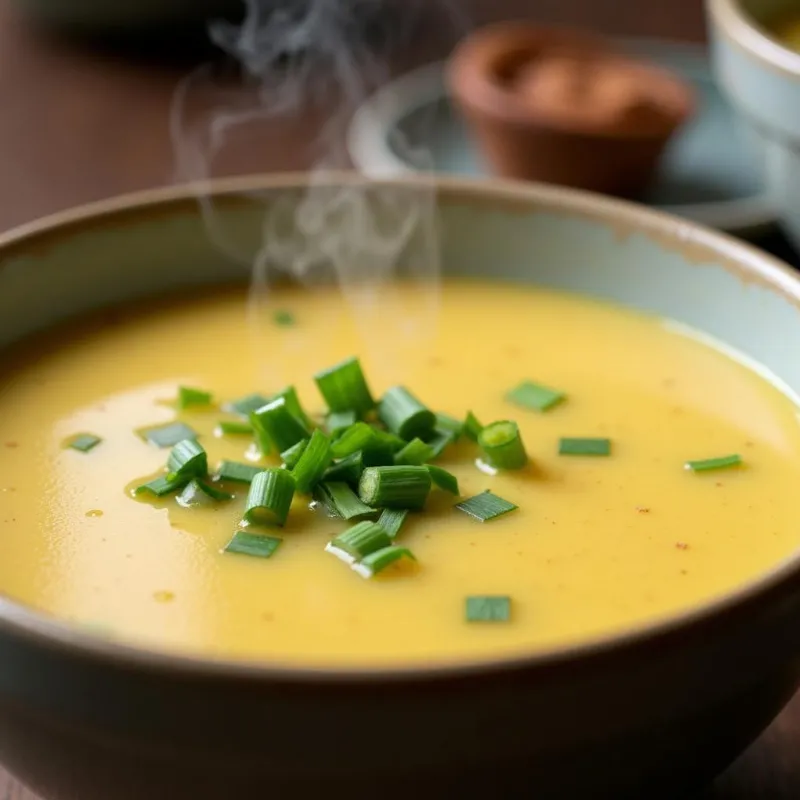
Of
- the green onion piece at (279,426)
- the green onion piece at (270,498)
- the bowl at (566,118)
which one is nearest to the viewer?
the green onion piece at (270,498)

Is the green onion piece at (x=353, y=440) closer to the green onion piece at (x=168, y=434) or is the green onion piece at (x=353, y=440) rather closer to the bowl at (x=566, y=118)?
the green onion piece at (x=168, y=434)

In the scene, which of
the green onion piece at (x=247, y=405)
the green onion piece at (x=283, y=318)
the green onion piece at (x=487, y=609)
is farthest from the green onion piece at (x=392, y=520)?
the green onion piece at (x=283, y=318)

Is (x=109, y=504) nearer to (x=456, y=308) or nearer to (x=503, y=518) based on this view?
(x=503, y=518)

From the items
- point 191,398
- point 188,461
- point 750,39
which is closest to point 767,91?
point 750,39

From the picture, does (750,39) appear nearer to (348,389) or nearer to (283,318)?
(283,318)

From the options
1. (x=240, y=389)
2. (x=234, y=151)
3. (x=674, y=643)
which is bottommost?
(x=234, y=151)

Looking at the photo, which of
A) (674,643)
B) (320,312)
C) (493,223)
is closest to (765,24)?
(493,223)

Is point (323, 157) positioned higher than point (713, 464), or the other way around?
point (713, 464)
